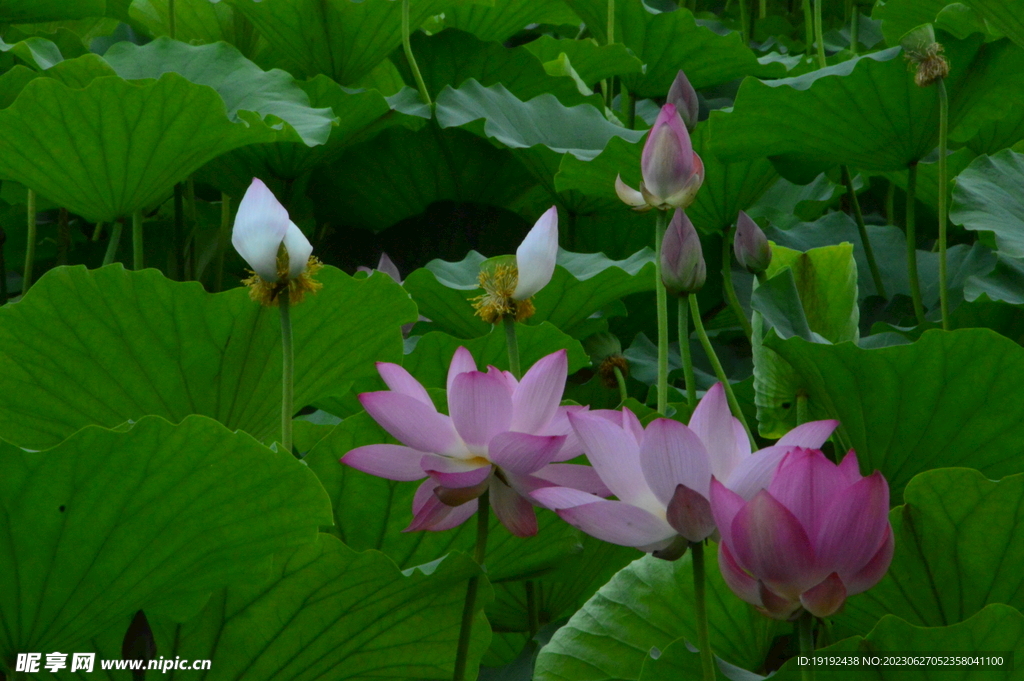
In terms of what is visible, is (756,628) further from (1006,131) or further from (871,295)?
(1006,131)

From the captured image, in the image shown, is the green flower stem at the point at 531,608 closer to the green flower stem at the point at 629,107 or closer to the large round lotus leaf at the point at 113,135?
the large round lotus leaf at the point at 113,135

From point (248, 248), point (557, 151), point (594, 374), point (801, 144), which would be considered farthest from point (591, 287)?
point (248, 248)

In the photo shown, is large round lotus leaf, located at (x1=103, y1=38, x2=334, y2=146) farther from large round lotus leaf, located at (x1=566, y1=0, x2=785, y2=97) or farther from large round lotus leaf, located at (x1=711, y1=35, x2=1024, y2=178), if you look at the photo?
large round lotus leaf, located at (x1=566, y1=0, x2=785, y2=97)

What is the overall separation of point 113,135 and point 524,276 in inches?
20.5

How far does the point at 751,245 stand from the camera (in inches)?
32.4

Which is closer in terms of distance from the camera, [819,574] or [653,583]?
[819,574]

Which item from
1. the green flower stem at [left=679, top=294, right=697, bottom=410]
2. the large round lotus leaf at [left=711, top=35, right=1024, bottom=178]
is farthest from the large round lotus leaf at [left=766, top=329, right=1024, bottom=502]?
the large round lotus leaf at [left=711, top=35, right=1024, bottom=178]

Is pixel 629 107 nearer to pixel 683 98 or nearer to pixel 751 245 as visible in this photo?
pixel 683 98

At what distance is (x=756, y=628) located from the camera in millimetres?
608

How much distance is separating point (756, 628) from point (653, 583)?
76mm

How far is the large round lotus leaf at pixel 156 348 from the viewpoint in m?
0.72

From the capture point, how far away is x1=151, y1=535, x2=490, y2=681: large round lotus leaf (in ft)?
1.77

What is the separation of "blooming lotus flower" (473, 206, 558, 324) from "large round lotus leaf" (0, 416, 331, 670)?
18cm

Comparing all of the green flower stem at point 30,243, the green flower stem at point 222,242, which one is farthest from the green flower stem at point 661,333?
the green flower stem at point 30,243
